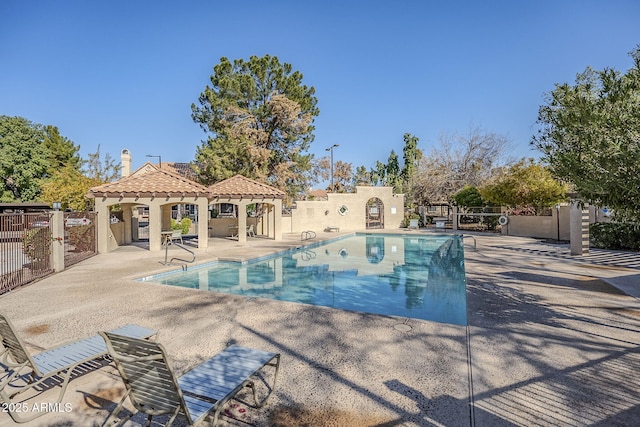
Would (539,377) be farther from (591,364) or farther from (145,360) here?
(145,360)

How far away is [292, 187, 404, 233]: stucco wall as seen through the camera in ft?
90.5

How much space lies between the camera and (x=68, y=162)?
4178 cm

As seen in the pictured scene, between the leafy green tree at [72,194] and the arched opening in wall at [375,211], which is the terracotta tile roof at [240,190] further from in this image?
the arched opening in wall at [375,211]

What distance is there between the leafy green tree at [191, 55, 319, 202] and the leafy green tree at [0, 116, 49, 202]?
59.5 ft

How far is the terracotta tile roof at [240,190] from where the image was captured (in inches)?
778

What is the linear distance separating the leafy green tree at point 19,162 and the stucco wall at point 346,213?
1027 inches

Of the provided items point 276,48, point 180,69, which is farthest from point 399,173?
point 180,69

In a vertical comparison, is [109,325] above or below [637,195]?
below

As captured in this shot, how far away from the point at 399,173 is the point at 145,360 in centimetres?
5199

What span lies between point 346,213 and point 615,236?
17.9 m

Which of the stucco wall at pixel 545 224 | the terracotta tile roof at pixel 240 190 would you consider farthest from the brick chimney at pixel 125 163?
the stucco wall at pixel 545 224

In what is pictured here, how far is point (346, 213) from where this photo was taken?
29469 mm

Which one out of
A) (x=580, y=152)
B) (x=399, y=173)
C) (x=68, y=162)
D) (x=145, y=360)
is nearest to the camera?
(x=145, y=360)

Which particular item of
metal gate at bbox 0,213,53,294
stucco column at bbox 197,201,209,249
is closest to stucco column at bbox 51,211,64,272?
→ metal gate at bbox 0,213,53,294
